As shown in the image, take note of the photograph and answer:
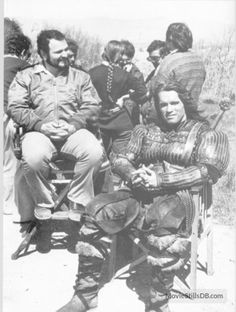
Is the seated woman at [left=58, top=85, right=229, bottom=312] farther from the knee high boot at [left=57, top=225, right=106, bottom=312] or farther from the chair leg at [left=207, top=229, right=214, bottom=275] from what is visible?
the chair leg at [left=207, top=229, right=214, bottom=275]

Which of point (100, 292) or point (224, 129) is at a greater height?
point (224, 129)

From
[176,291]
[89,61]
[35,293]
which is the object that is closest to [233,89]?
[89,61]

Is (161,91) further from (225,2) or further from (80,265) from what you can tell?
(80,265)

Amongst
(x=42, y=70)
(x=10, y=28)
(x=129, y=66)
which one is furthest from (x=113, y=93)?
(x=10, y=28)

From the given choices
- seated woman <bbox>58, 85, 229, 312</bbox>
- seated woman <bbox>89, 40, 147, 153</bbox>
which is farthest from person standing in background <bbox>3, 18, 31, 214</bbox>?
seated woman <bbox>58, 85, 229, 312</bbox>

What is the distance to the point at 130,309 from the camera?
180 inches

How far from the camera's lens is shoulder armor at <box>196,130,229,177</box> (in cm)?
456

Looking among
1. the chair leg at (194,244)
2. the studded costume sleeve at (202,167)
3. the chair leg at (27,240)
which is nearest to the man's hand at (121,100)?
the studded costume sleeve at (202,167)

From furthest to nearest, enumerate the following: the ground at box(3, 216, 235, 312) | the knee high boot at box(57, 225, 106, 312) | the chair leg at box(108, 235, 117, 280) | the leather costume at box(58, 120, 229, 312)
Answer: the chair leg at box(108, 235, 117, 280) → the ground at box(3, 216, 235, 312) → the knee high boot at box(57, 225, 106, 312) → the leather costume at box(58, 120, 229, 312)

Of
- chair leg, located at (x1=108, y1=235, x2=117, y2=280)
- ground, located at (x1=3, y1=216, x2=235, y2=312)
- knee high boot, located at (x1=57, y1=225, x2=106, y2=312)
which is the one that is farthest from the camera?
chair leg, located at (x1=108, y1=235, x2=117, y2=280)

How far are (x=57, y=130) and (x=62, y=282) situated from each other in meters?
1.31

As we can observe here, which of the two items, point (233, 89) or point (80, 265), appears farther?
point (233, 89)

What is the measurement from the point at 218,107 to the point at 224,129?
8.0 inches

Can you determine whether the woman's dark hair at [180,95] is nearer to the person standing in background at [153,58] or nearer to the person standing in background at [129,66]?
the person standing in background at [153,58]
